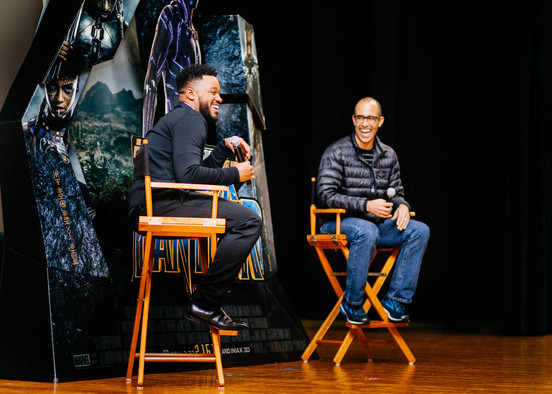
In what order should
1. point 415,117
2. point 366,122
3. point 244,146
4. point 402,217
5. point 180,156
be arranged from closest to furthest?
point 180,156 < point 244,146 < point 402,217 < point 366,122 < point 415,117

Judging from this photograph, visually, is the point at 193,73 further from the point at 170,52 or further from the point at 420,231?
the point at 420,231

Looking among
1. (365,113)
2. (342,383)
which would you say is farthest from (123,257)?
(365,113)

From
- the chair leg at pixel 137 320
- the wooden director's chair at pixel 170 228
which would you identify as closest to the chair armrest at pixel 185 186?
the wooden director's chair at pixel 170 228

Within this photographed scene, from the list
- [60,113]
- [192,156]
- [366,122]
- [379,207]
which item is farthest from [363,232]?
[60,113]

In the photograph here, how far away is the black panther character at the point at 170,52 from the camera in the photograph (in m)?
4.00

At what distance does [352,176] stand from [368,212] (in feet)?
0.84

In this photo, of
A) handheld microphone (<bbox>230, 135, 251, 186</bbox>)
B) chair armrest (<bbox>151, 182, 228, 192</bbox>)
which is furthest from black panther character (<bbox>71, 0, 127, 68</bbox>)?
chair armrest (<bbox>151, 182, 228, 192</bbox>)

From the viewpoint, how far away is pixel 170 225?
10.0 feet

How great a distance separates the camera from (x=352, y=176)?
13.8 feet

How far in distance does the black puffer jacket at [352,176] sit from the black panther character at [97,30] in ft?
4.27

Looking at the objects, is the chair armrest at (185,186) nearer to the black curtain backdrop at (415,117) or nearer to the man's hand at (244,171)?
the man's hand at (244,171)

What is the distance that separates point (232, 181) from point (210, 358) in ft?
2.50

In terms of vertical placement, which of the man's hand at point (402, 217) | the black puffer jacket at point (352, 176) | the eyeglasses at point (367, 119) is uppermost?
the eyeglasses at point (367, 119)

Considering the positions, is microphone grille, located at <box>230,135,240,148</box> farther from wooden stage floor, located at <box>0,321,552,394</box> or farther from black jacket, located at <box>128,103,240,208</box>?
wooden stage floor, located at <box>0,321,552,394</box>
